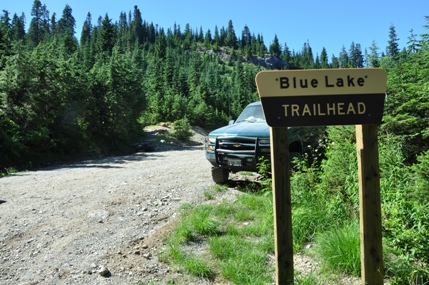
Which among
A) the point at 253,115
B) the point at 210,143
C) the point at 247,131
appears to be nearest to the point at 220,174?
the point at 210,143

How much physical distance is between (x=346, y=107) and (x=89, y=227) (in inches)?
169

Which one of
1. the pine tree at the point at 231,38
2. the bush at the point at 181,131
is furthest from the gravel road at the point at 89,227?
the pine tree at the point at 231,38

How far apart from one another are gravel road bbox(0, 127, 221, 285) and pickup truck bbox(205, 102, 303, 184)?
0.77 metres

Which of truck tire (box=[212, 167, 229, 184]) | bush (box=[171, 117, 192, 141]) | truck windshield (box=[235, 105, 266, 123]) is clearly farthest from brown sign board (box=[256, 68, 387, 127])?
bush (box=[171, 117, 192, 141])

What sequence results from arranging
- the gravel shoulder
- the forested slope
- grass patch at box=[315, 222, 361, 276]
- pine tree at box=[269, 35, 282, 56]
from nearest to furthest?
grass patch at box=[315, 222, 361, 276], the gravel shoulder, the forested slope, pine tree at box=[269, 35, 282, 56]

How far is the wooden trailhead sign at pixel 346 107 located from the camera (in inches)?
123

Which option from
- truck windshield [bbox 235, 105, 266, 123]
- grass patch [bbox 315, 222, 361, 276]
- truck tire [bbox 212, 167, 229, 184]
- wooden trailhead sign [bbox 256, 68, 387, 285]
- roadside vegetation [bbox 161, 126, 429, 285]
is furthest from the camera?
truck windshield [bbox 235, 105, 266, 123]

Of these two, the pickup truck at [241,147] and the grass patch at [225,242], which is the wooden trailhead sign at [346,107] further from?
the pickup truck at [241,147]

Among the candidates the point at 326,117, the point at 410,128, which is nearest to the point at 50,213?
the point at 326,117

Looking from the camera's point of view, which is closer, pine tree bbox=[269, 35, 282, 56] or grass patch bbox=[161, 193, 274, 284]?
grass patch bbox=[161, 193, 274, 284]

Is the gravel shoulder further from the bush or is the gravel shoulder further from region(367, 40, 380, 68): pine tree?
the bush

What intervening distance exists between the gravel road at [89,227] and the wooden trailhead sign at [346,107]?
2175 millimetres

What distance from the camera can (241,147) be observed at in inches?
300

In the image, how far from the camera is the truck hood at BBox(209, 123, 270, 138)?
7426mm
